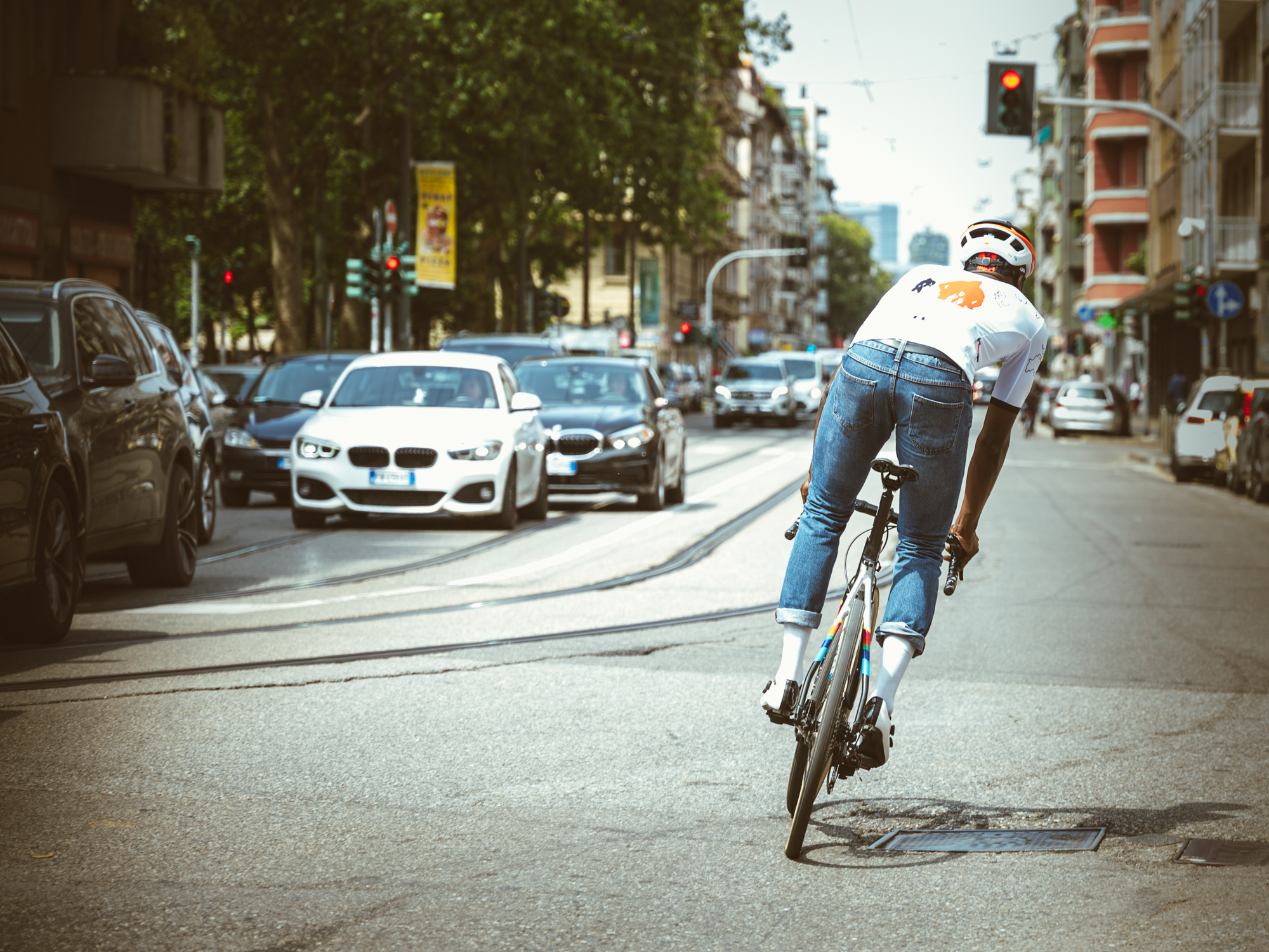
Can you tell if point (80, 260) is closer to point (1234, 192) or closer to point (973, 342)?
point (973, 342)

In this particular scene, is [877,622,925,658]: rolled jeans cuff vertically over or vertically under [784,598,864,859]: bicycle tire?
over

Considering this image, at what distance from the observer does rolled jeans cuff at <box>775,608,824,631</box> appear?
510 cm

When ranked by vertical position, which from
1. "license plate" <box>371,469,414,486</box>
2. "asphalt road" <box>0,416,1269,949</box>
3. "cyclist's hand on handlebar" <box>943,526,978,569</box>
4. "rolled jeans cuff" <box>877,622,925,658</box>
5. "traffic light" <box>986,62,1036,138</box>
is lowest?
"asphalt road" <box>0,416,1269,949</box>

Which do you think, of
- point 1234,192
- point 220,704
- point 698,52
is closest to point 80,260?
point 698,52

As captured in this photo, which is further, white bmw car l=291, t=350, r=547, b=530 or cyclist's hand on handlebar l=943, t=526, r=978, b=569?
white bmw car l=291, t=350, r=547, b=530

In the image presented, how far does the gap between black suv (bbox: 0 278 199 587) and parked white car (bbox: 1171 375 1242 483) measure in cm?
1891

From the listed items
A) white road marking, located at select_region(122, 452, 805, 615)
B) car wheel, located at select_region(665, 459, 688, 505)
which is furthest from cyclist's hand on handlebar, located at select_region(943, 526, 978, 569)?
car wheel, located at select_region(665, 459, 688, 505)

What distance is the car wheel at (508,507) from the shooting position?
16.5m

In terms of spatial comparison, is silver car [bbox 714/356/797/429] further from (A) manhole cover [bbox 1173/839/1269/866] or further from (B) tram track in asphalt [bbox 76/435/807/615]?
(A) manhole cover [bbox 1173/839/1269/866]

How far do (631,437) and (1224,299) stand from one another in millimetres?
16225

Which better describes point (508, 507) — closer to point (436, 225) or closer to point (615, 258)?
point (436, 225)

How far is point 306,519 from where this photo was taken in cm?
1666

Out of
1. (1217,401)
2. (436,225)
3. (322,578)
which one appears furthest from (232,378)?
(322,578)

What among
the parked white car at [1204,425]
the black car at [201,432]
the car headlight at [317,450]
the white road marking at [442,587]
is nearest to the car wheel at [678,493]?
the white road marking at [442,587]
